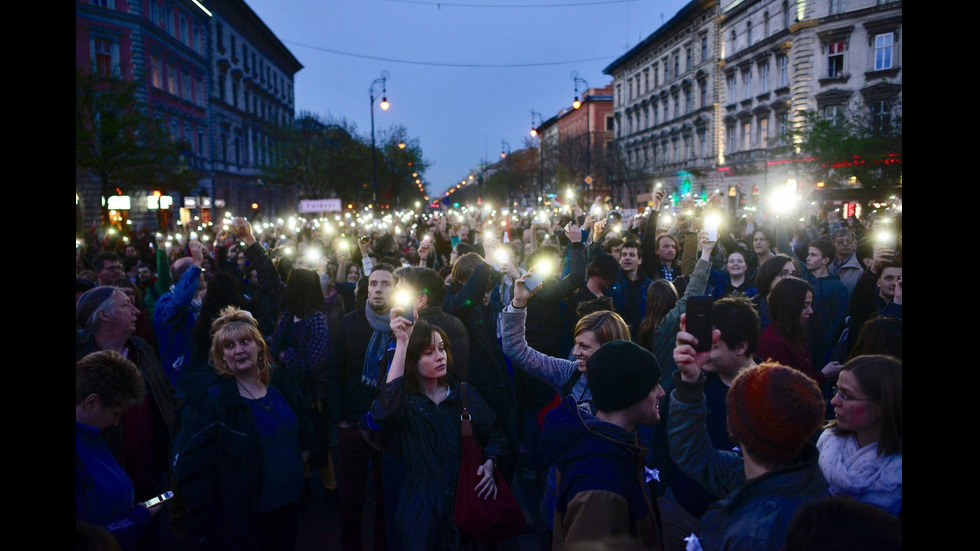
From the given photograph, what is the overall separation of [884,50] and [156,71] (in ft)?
127

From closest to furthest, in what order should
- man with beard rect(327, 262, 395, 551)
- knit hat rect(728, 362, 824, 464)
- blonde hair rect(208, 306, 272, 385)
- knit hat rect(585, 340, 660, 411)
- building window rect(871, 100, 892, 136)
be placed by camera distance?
knit hat rect(728, 362, 824, 464)
knit hat rect(585, 340, 660, 411)
blonde hair rect(208, 306, 272, 385)
man with beard rect(327, 262, 395, 551)
building window rect(871, 100, 892, 136)

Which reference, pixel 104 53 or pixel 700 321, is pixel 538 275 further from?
pixel 104 53

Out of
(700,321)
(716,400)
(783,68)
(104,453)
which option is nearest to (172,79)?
(783,68)

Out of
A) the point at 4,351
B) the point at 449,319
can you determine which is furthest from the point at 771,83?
the point at 4,351

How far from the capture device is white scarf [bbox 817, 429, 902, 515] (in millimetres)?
2363

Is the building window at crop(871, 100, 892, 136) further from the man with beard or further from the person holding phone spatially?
the person holding phone

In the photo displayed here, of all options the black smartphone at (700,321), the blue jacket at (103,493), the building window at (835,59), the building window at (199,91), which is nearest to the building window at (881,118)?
the building window at (835,59)

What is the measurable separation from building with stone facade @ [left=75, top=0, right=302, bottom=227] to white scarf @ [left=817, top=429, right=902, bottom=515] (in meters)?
25.6

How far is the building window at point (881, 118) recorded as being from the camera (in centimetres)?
3096

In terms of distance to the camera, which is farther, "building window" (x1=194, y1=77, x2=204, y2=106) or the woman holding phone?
"building window" (x1=194, y1=77, x2=204, y2=106)

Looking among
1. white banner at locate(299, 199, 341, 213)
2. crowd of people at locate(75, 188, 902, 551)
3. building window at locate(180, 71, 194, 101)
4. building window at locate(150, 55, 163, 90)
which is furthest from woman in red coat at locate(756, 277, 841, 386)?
building window at locate(180, 71, 194, 101)

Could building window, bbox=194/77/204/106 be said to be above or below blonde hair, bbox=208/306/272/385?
above
